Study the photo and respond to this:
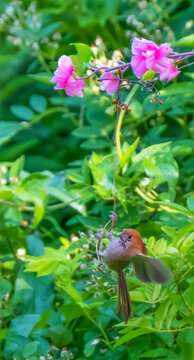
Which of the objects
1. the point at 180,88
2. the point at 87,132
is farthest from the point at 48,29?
the point at 180,88

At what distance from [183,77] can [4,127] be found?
1.50 ft

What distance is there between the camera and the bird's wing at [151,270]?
0.62 metres

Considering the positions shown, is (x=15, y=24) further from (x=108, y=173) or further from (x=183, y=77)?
(x=108, y=173)

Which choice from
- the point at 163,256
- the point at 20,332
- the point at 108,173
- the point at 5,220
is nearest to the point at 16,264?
the point at 5,220

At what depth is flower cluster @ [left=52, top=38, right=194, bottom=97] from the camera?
68cm

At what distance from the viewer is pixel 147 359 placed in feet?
3.45

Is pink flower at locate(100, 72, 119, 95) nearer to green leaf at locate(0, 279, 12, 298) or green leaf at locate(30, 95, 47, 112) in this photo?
green leaf at locate(0, 279, 12, 298)

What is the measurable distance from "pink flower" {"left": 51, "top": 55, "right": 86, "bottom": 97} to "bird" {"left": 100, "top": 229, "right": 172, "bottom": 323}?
0.60 ft

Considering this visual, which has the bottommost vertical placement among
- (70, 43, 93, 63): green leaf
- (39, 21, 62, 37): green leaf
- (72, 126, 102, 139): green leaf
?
(72, 126, 102, 139): green leaf

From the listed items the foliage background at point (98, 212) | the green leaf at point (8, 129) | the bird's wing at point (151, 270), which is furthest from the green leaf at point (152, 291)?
the green leaf at point (8, 129)

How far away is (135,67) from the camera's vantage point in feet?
2.29

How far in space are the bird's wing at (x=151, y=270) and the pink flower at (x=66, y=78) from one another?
22 cm

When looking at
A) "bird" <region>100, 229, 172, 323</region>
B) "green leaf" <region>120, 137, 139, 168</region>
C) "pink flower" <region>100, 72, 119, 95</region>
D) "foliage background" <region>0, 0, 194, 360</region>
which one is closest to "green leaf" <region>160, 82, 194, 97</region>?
"foliage background" <region>0, 0, 194, 360</region>

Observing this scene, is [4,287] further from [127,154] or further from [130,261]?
[130,261]
